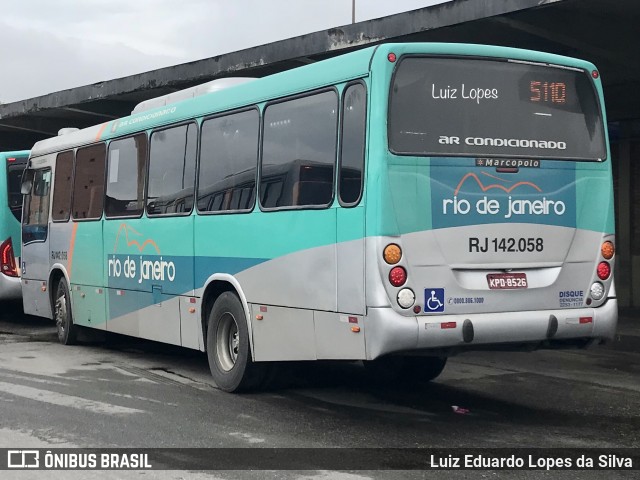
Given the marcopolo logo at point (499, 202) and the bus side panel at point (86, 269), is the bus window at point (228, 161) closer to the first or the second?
the marcopolo logo at point (499, 202)

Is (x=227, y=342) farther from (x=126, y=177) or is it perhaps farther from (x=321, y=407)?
(x=126, y=177)

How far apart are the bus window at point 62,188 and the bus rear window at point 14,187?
126 inches

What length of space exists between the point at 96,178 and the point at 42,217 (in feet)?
7.54

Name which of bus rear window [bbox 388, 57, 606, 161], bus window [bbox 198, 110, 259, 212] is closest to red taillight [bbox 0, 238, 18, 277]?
bus window [bbox 198, 110, 259, 212]

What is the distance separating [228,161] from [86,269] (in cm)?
419

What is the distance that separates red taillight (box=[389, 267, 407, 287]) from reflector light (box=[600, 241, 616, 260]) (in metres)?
2.00

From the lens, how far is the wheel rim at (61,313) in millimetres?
13875

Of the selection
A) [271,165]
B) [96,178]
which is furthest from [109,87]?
[271,165]

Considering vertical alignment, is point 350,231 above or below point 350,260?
above

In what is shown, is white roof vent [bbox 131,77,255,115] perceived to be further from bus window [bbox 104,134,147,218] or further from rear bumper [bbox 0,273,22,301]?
rear bumper [bbox 0,273,22,301]

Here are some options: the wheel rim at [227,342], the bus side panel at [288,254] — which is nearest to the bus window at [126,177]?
the bus side panel at [288,254]

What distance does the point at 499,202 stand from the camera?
25.9 feet

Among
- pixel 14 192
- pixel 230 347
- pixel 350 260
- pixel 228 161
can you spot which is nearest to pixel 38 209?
pixel 14 192

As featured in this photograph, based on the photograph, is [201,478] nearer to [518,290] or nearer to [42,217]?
[518,290]
